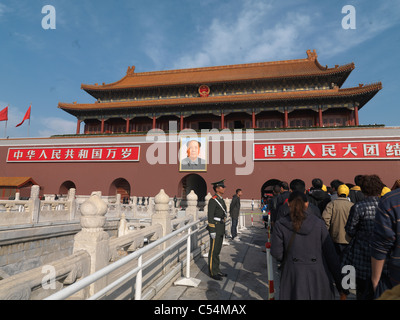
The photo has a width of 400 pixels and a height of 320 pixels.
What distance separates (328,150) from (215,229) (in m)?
14.4

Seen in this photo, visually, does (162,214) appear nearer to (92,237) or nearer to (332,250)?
(92,237)

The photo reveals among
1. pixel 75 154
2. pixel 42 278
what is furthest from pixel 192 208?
pixel 75 154

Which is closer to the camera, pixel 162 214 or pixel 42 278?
pixel 42 278

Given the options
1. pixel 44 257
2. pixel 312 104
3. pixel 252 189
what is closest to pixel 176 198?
pixel 252 189

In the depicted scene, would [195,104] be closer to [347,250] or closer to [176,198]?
[176,198]

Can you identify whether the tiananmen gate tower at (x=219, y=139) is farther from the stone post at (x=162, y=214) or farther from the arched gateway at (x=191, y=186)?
the stone post at (x=162, y=214)

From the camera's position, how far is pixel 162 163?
1908 centimetres

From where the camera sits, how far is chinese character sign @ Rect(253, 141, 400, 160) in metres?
15.5

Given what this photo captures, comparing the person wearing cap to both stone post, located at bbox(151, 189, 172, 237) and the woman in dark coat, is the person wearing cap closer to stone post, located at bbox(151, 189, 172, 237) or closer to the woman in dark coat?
the woman in dark coat

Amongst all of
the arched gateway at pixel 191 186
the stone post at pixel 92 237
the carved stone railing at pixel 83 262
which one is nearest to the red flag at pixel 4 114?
the arched gateway at pixel 191 186

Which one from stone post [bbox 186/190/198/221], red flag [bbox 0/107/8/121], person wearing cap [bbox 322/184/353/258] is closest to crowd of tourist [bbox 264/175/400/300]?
person wearing cap [bbox 322/184/353/258]

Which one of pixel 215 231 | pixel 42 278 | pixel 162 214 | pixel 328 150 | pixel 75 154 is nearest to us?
pixel 42 278

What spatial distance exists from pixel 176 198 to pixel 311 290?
16.5 m

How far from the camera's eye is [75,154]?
20.2m
